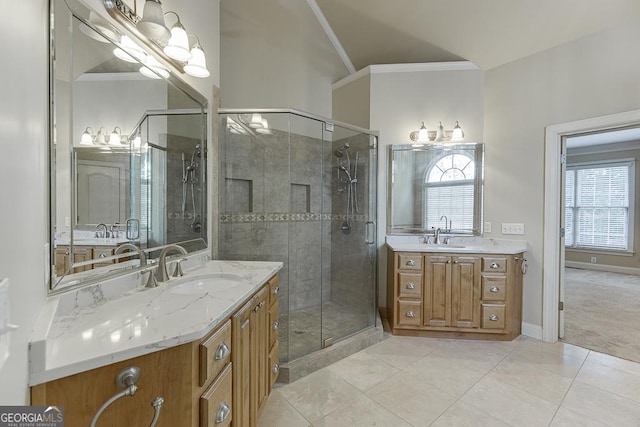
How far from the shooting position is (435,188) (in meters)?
3.35

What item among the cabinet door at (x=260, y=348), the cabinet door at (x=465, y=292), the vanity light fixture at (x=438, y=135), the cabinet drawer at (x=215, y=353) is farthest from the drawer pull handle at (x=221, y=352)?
the vanity light fixture at (x=438, y=135)

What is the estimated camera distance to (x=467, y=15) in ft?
8.75

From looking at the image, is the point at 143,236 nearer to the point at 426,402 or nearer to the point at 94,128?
the point at 94,128

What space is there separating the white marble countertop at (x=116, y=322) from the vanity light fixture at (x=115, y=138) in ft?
2.10

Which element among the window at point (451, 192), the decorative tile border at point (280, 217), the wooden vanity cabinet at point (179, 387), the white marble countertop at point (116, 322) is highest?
the window at point (451, 192)

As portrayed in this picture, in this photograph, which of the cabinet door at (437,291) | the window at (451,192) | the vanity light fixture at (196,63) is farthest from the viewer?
the window at (451,192)

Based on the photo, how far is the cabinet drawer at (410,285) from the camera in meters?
2.82

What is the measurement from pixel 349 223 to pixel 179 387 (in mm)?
2521

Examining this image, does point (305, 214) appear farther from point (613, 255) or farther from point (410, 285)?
point (613, 255)

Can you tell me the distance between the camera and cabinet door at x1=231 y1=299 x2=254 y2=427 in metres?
1.24

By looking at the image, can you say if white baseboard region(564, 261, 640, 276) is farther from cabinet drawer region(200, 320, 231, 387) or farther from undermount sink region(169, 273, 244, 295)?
cabinet drawer region(200, 320, 231, 387)

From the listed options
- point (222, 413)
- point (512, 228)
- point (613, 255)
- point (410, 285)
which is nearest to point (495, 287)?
point (512, 228)

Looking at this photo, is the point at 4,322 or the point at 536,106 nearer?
the point at 4,322

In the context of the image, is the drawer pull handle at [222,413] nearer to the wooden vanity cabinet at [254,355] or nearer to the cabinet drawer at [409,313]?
the wooden vanity cabinet at [254,355]
